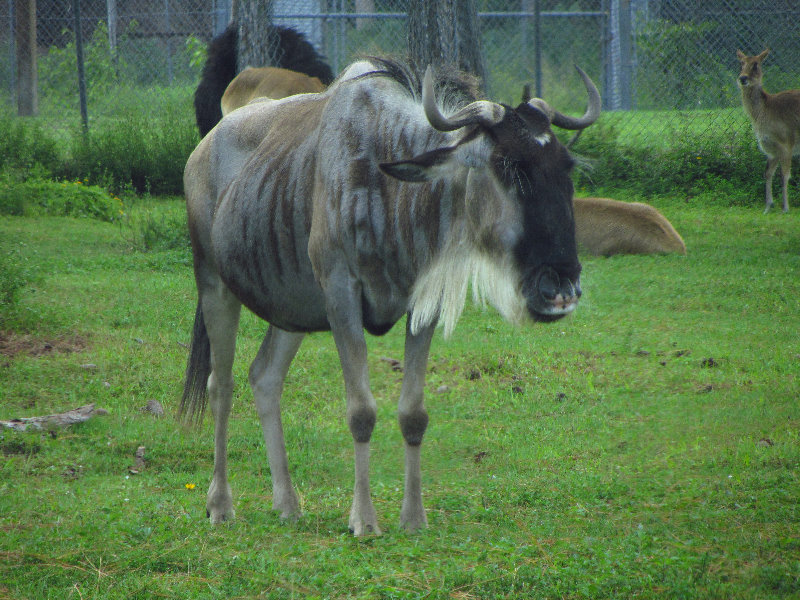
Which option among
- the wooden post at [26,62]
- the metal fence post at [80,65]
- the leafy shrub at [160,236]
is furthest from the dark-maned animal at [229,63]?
the wooden post at [26,62]

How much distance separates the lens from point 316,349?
25.5 feet

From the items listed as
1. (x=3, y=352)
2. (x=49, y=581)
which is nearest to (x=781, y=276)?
(x=3, y=352)

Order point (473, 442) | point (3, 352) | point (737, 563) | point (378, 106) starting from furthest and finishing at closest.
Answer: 1. point (3, 352)
2. point (473, 442)
3. point (378, 106)
4. point (737, 563)

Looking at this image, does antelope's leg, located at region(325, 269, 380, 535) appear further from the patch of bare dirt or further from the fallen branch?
the patch of bare dirt

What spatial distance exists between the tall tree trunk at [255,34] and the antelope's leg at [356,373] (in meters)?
8.47

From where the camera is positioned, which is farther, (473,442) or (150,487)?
(473,442)

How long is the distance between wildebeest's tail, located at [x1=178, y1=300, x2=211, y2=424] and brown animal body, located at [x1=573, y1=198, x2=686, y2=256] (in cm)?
575

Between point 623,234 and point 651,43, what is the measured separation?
6338mm

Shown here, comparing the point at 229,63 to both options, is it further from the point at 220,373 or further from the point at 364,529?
the point at 364,529

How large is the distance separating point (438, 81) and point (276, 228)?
1.07 metres

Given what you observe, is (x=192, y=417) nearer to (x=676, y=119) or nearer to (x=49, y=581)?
(x=49, y=581)

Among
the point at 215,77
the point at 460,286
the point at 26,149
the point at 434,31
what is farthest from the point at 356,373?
the point at 26,149

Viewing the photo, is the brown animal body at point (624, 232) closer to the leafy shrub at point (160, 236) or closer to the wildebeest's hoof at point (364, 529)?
the leafy shrub at point (160, 236)

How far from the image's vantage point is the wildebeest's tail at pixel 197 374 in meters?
5.46
